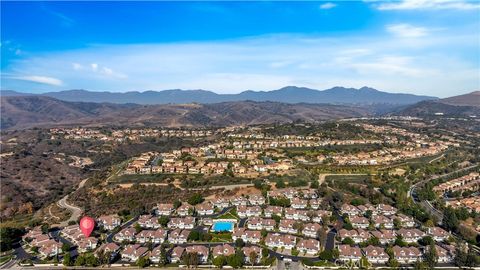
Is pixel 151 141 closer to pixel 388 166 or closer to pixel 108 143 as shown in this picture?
pixel 108 143

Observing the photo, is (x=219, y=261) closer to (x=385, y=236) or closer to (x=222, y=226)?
(x=222, y=226)

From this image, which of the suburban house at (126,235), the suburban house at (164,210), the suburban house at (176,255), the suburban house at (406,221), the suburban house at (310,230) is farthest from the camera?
the suburban house at (164,210)

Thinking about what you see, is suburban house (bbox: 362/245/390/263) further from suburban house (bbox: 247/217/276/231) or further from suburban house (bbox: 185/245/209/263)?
suburban house (bbox: 185/245/209/263)

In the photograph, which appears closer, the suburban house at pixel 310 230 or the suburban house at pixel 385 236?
the suburban house at pixel 385 236

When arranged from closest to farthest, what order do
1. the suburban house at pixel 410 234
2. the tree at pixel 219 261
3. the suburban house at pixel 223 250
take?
the tree at pixel 219 261
the suburban house at pixel 223 250
the suburban house at pixel 410 234

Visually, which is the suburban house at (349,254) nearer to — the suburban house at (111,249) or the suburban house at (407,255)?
the suburban house at (407,255)

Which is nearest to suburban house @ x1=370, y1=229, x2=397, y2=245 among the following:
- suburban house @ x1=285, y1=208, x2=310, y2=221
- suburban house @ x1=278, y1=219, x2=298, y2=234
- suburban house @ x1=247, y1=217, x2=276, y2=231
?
suburban house @ x1=285, y1=208, x2=310, y2=221

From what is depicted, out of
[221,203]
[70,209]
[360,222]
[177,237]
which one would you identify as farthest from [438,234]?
[70,209]

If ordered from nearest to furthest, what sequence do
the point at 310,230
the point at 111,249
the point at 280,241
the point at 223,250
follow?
the point at 223,250 < the point at 111,249 < the point at 280,241 < the point at 310,230

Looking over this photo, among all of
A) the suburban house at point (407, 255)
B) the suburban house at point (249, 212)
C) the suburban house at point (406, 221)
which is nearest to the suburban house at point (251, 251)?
the suburban house at point (249, 212)
